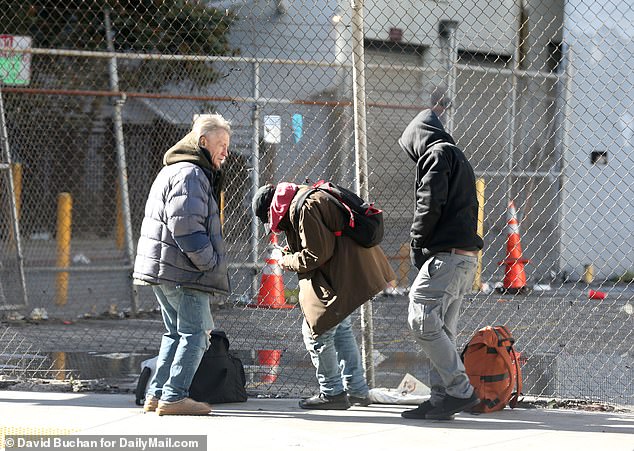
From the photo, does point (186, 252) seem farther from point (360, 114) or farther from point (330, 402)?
point (360, 114)

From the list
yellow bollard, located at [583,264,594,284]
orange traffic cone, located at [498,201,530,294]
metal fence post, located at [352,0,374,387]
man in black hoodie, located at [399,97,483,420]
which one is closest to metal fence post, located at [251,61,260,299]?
orange traffic cone, located at [498,201,530,294]

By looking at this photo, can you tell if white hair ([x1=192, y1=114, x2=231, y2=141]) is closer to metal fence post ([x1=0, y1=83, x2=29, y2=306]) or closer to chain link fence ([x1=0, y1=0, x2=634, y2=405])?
chain link fence ([x1=0, y1=0, x2=634, y2=405])

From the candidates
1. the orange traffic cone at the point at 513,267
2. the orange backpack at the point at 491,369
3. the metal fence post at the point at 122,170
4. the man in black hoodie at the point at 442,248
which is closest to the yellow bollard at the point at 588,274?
the orange traffic cone at the point at 513,267

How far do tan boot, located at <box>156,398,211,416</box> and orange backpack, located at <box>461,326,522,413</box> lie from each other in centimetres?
166

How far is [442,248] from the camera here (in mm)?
5781

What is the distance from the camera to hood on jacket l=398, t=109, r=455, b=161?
586cm

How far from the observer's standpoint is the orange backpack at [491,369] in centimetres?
616

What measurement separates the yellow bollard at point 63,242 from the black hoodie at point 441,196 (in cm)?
659

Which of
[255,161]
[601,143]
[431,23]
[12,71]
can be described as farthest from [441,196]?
[601,143]

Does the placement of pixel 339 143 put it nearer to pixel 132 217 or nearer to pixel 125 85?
pixel 132 217

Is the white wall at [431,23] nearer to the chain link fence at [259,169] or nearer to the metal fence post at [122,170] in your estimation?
the chain link fence at [259,169]

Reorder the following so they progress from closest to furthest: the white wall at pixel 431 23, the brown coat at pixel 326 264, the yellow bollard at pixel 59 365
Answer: the brown coat at pixel 326 264, the yellow bollard at pixel 59 365, the white wall at pixel 431 23

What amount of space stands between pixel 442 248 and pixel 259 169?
20.0 ft

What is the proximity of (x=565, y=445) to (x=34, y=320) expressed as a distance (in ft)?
22.7
